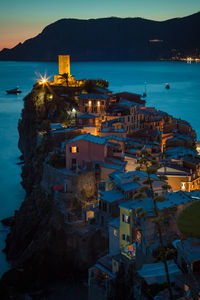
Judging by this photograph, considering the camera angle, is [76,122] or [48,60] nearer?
[76,122]

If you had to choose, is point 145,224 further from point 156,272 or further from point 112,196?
point 112,196

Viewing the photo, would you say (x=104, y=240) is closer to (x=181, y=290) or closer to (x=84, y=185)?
(x=84, y=185)

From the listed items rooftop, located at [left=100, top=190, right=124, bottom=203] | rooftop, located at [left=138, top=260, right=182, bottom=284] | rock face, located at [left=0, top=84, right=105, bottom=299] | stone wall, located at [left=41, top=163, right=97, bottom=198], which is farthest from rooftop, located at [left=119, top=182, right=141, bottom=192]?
rooftop, located at [left=138, top=260, right=182, bottom=284]

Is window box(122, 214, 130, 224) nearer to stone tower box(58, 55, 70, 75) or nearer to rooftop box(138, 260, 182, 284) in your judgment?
rooftop box(138, 260, 182, 284)

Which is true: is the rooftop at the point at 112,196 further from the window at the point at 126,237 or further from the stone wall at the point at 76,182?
the stone wall at the point at 76,182

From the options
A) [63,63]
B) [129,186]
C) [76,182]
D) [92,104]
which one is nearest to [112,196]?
[129,186]

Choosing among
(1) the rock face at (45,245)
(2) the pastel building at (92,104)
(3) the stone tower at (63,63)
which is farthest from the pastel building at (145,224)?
(3) the stone tower at (63,63)

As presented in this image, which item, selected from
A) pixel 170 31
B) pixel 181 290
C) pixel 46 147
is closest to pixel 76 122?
pixel 46 147

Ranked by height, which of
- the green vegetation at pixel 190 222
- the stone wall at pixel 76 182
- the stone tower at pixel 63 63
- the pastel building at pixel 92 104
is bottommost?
the stone wall at pixel 76 182

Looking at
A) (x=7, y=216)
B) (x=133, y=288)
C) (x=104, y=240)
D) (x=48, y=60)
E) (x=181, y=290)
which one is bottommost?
(x=7, y=216)
